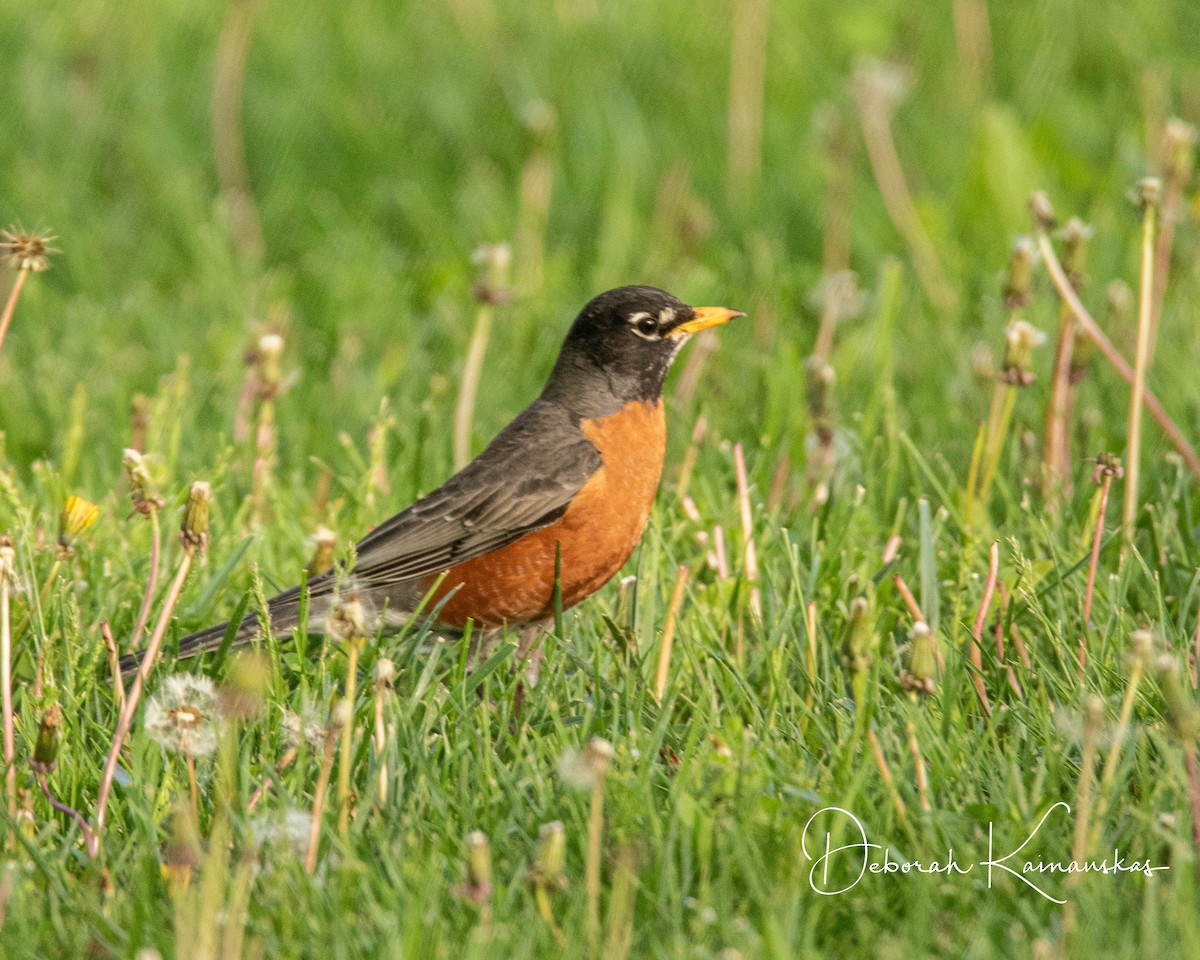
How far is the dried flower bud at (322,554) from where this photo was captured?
4121 mm

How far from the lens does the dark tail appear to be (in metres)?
3.72

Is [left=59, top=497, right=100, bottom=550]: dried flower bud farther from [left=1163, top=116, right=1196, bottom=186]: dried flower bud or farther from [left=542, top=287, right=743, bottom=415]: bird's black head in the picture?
[left=1163, top=116, right=1196, bottom=186]: dried flower bud

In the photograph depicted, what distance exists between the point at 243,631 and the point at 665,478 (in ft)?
5.57

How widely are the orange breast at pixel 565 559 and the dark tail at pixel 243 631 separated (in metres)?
0.38

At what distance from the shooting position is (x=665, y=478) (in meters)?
5.16

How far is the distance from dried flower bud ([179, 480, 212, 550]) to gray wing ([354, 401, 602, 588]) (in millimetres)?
1043

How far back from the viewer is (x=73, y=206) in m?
Result: 7.59

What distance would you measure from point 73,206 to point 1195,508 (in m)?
5.27

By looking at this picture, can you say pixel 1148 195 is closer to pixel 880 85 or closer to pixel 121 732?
pixel 121 732

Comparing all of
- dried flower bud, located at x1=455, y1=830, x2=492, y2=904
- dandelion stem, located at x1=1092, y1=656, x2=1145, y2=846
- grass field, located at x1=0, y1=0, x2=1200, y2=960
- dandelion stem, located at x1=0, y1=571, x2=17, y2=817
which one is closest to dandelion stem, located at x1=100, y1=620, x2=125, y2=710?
grass field, located at x1=0, y1=0, x2=1200, y2=960

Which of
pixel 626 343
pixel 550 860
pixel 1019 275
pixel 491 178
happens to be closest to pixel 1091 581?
pixel 1019 275

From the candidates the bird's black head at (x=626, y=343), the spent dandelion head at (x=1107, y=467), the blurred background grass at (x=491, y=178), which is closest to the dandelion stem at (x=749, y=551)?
the bird's black head at (x=626, y=343)

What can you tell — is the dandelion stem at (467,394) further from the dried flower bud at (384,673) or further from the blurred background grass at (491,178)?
the dried flower bud at (384,673)

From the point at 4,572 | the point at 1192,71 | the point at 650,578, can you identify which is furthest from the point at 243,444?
the point at 1192,71
